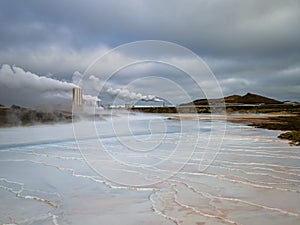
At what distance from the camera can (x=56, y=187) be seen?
7328mm

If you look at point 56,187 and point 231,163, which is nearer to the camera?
point 56,187

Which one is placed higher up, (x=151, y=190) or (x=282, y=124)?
(x=282, y=124)

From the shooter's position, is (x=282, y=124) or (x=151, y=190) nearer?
(x=151, y=190)

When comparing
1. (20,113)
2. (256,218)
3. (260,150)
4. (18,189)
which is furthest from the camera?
(20,113)

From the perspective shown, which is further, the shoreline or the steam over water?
the shoreline

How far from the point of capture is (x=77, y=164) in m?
10.2

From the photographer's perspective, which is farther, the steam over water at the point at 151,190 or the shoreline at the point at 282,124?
the shoreline at the point at 282,124

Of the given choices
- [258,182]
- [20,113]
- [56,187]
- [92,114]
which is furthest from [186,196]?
[92,114]

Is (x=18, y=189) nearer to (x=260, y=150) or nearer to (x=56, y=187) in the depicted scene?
(x=56, y=187)

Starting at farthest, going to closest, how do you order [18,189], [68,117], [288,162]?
[68,117], [288,162], [18,189]

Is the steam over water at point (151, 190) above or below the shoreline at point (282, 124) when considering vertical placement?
below

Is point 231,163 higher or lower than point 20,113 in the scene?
lower

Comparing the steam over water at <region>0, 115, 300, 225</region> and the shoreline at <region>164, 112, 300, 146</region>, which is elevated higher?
the shoreline at <region>164, 112, 300, 146</region>

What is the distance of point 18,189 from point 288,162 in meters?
7.80
